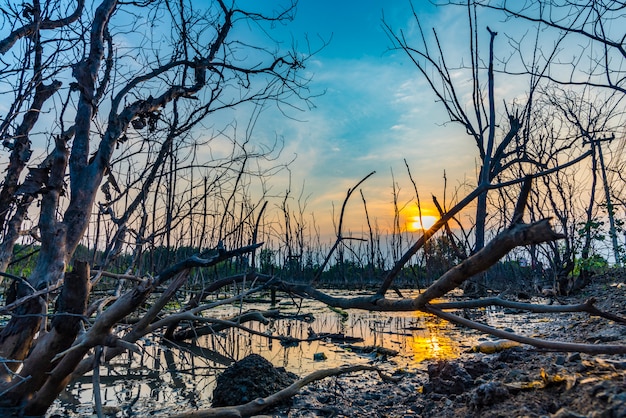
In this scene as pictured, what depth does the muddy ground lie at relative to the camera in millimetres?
1349

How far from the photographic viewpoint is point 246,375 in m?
2.62

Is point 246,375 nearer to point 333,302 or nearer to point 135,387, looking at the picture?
point 135,387

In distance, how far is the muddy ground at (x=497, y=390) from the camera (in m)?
1.35

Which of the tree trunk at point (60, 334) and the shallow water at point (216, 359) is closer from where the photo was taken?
the tree trunk at point (60, 334)

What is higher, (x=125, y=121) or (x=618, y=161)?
(x=618, y=161)

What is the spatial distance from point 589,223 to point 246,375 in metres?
7.33

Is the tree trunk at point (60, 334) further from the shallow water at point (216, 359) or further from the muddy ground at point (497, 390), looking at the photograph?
the muddy ground at point (497, 390)

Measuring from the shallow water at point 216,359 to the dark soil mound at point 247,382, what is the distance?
122 mm

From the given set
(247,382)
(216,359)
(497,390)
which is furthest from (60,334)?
(216,359)

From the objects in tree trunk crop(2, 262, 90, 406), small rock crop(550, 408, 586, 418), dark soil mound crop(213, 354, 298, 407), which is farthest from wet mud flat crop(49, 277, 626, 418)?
tree trunk crop(2, 262, 90, 406)

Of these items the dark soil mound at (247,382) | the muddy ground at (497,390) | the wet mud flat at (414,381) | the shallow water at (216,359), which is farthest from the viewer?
the shallow water at (216,359)

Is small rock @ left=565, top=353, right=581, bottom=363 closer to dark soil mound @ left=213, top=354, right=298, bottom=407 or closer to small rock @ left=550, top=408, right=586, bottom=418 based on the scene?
small rock @ left=550, top=408, right=586, bottom=418

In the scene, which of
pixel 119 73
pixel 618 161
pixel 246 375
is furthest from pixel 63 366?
pixel 618 161

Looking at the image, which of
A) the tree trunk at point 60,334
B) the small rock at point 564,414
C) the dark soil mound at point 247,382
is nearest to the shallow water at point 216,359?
the dark soil mound at point 247,382
